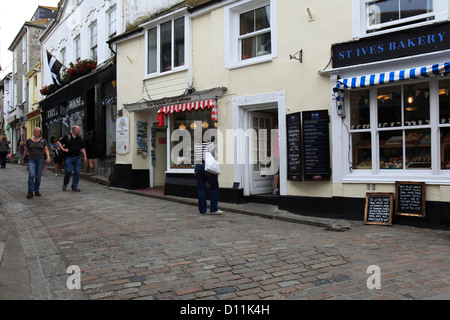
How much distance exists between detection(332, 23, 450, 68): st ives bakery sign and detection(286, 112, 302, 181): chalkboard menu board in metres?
1.39

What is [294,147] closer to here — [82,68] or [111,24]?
[111,24]

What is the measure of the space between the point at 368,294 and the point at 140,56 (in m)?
10.3

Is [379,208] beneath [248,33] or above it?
beneath

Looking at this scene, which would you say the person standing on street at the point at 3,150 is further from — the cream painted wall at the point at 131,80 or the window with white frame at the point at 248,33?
the window with white frame at the point at 248,33

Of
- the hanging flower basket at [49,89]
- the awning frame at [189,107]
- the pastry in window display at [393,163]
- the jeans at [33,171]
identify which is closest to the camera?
the pastry in window display at [393,163]

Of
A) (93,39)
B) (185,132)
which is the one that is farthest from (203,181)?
(93,39)

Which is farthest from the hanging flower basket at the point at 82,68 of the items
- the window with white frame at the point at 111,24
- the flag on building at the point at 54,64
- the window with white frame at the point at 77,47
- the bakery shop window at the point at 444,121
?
the bakery shop window at the point at 444,121

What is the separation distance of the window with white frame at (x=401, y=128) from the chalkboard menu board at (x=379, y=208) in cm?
49

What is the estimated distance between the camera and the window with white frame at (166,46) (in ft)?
35.0

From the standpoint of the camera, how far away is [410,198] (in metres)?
6.66

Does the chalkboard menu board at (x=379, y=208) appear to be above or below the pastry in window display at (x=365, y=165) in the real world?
below

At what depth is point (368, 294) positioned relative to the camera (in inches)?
138

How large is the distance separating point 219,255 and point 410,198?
3913 millimetres
